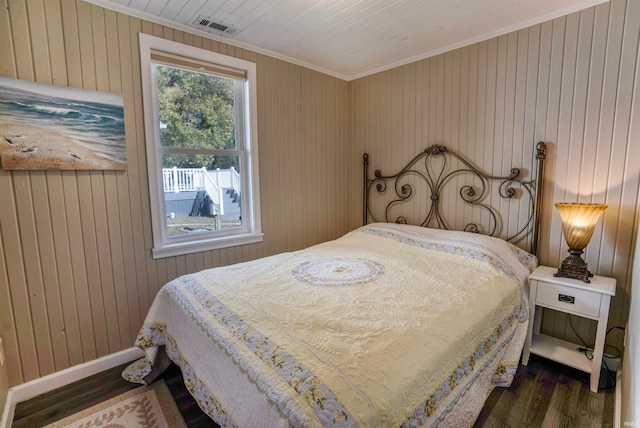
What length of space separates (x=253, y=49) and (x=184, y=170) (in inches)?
47.5

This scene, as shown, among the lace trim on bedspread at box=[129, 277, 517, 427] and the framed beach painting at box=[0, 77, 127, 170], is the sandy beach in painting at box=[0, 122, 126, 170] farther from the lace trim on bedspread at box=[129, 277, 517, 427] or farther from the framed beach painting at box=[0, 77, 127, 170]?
the lace trim on bedspread at box=[129, 277, 517, 427]

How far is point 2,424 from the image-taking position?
1.61m

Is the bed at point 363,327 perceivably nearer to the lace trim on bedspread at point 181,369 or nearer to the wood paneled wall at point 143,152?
the lace trim on bedspread at point 181,369

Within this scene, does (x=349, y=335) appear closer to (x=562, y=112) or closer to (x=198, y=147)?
(x=198, y=147)

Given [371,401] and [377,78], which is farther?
[377,78]

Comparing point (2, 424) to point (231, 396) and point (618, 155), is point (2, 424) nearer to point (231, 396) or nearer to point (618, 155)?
point (231, 396)

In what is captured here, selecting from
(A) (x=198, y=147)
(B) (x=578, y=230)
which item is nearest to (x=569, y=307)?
(B) (x=578, y=230)

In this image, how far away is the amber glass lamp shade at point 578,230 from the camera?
190cm

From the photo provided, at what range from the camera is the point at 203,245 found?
8.39 ft

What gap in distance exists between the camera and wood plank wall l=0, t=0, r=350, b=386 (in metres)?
1.81

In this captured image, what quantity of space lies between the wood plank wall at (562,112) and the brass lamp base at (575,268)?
0.79 feet

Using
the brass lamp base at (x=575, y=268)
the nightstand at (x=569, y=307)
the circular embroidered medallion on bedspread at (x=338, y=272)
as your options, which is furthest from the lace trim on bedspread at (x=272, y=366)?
the brass lamp base at (x=575, y=268)

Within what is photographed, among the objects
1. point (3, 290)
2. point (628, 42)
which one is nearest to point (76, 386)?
point (3, 290)

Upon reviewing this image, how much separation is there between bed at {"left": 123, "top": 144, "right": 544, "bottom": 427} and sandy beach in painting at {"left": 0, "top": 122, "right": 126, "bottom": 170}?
3.29 ft
